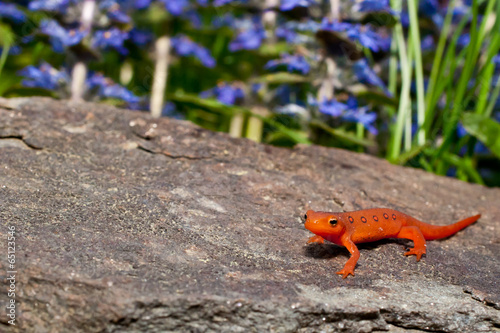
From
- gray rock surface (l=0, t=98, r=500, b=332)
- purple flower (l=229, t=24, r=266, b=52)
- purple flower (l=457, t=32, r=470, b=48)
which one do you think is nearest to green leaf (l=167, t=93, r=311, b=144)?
gray rock surface (l=0, t=98, r=500, b=332)

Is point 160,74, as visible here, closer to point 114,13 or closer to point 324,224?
point 114,13

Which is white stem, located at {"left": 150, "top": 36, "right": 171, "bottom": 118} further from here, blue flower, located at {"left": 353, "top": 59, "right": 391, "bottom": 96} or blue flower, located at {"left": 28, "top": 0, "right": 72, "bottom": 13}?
blue flower, located at {"left": 353, "top": 59, "right": 391, "bottom": 96}

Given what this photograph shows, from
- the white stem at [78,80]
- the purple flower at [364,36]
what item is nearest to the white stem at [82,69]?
the white stem at [78,80]

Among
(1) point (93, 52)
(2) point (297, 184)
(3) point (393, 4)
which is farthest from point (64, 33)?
(3) point (393, 4)

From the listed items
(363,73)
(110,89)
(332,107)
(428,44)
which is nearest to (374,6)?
(363,73)

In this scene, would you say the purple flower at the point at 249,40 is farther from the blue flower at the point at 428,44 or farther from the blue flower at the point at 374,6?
the blue flower at the point at 428,44

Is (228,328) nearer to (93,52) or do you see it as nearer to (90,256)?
(90,256)

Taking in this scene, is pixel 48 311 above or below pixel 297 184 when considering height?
below
